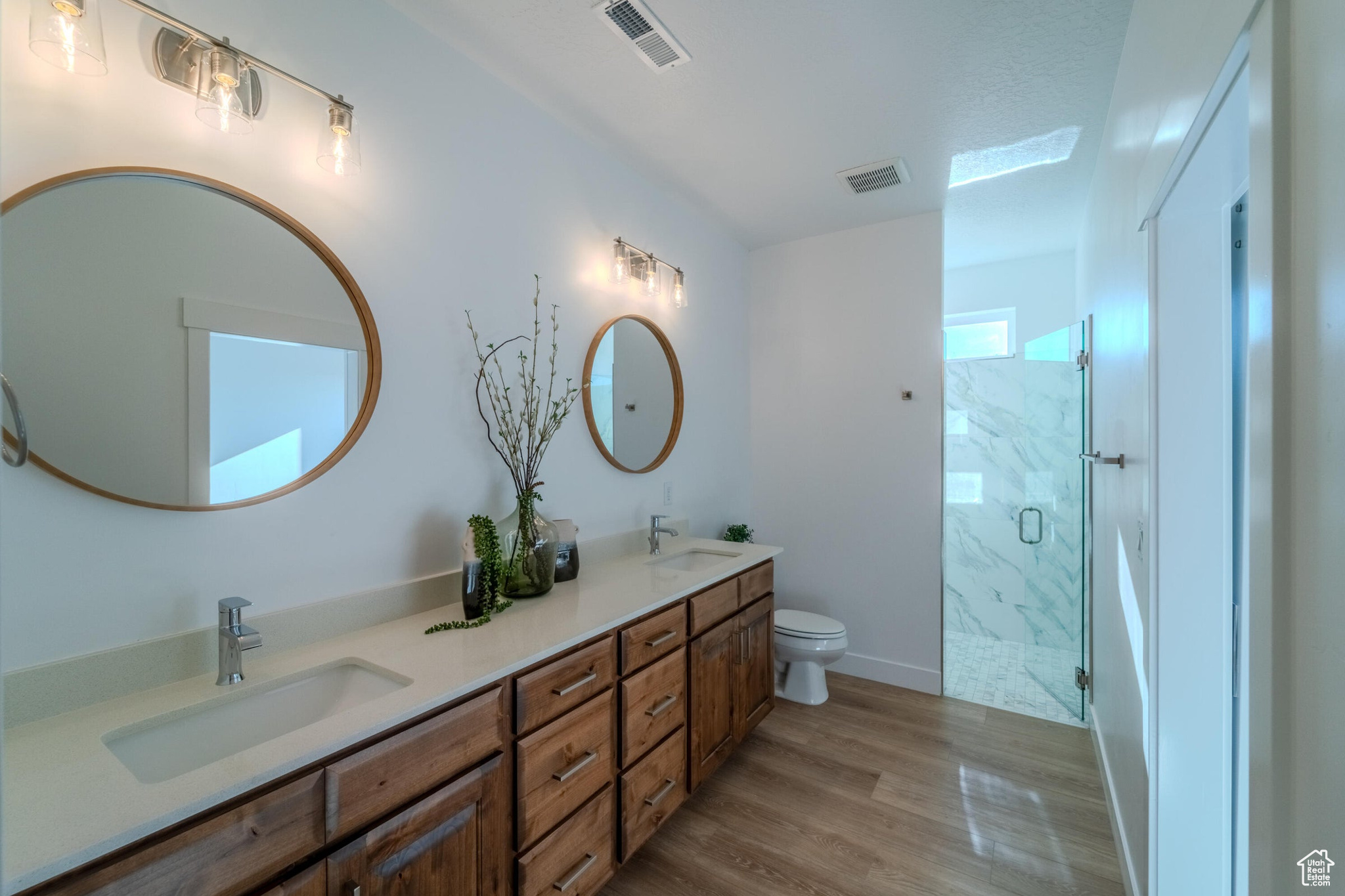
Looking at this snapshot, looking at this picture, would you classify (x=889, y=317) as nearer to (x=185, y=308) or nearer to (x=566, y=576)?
(x=566, y=576)

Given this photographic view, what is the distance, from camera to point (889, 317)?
10.6 feet

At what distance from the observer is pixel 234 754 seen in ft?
3.54

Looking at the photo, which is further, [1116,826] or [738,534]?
[738,534]

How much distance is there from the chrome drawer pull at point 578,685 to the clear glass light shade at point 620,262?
1.61m

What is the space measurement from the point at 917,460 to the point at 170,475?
9.93ft

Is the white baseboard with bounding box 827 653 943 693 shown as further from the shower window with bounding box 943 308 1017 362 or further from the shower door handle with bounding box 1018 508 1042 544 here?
the shower window with bounding box 943 308 1017 362

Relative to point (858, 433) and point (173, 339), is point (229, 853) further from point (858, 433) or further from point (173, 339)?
point (858, 433)

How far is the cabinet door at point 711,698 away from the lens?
212 cm

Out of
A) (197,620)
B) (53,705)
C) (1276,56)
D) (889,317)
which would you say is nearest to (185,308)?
(197,620)

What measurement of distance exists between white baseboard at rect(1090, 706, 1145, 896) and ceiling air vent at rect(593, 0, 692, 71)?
9.10 ft

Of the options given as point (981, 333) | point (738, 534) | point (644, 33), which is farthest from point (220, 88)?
point (981, 333)

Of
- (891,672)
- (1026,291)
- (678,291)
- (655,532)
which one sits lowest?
(891,672)

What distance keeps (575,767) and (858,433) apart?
7.79ft

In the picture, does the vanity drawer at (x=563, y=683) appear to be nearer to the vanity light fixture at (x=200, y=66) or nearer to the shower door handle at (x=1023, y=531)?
the vanity light fixture at (x=200, y=66)
